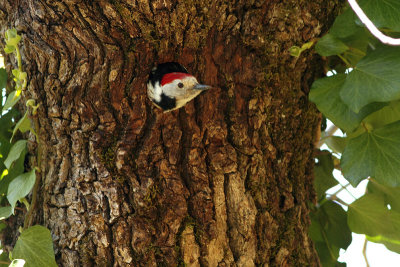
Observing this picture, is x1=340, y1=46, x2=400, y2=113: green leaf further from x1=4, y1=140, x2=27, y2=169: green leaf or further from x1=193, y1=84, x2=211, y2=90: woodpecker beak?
x1=4, y1=140, x2=27, y2=169: green leaf

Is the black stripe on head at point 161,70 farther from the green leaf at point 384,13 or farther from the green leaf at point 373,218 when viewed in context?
the green leaf at point 373,218

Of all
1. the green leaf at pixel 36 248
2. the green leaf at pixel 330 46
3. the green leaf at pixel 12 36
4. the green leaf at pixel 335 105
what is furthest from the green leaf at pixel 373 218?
the green leaf at pixel 12 36

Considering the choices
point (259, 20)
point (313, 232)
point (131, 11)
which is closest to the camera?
point (131, 11)

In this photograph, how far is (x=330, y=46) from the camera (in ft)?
3.49

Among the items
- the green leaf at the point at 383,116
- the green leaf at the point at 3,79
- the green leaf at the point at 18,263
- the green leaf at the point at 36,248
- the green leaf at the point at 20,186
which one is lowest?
the green leaf at the point at 18,263

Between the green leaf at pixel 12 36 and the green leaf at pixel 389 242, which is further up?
the green leaf at pixel 12 36

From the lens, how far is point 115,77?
0.98 m

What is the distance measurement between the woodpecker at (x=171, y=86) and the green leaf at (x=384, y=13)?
0.38m

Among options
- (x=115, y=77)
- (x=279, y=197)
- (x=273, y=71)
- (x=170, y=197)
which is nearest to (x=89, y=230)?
(x=170, y=197)

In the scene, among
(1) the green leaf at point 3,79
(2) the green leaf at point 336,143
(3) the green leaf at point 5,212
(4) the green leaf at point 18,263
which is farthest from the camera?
(2) the green leaf at point 336,143

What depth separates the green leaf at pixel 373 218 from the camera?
1166 mm

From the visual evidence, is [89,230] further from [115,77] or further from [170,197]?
[115,77]

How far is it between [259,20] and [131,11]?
0.99 ft

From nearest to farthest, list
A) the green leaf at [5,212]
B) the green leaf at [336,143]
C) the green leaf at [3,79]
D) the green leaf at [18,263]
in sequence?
the green leaf at [18,263] < the green leaf at [5,212] < the green leaf at [3,79] < the green leaf at [336,143]
